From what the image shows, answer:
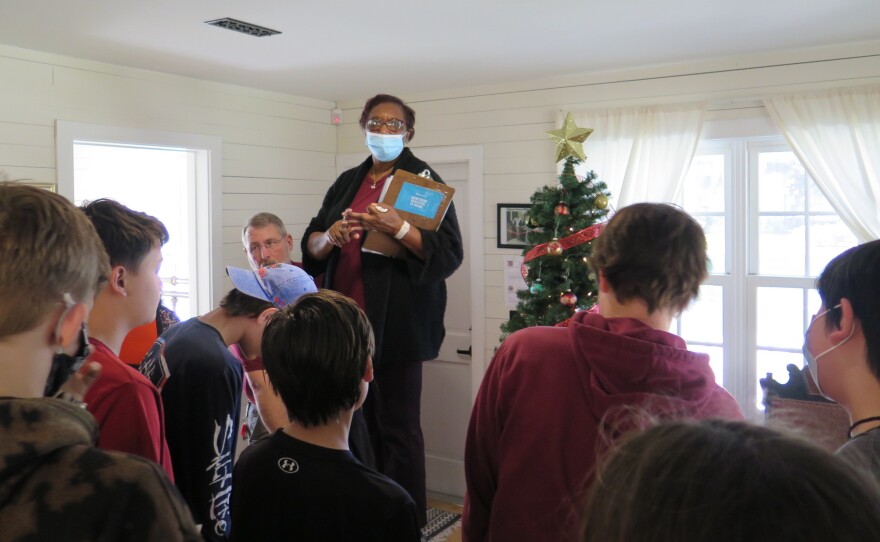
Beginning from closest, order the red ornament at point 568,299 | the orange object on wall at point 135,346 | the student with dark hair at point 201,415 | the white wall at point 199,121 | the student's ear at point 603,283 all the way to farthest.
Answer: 1. the student's ear at point 603,283
2. the student with dark hair at point 201,415
3. the orange object on wall at point 135,346
4. the white wall at point 199,121
5. the red ornament at point 568,299

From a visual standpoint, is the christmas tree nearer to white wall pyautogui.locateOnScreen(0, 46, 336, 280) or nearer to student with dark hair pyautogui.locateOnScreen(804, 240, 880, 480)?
white wall pyautogui.locateOnScreen(0, 46, 336, 280)

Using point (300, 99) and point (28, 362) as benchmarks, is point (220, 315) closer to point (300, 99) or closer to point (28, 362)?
point (28, 362)

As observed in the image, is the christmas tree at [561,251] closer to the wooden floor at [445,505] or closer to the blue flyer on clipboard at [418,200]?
Answer: the blue flyer on clipboard at [418,200]

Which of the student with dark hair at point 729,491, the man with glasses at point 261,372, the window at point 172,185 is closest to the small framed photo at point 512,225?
the man with glasses at point 261,372

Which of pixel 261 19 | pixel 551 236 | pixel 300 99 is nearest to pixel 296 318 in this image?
pixel 261 19

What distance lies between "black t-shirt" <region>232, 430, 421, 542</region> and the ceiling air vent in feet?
6.73

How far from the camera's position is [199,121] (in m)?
4.10

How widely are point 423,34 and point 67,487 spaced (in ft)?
8.89

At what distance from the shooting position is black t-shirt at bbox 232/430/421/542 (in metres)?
1.32

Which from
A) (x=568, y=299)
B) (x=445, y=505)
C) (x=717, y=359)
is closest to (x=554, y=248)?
(x=568, y=299)

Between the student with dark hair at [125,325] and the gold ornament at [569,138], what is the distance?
2.47m

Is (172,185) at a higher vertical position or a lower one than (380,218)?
higher

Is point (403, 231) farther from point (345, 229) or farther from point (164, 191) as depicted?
point (164, 191)

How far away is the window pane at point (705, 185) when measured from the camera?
393 centimetres
